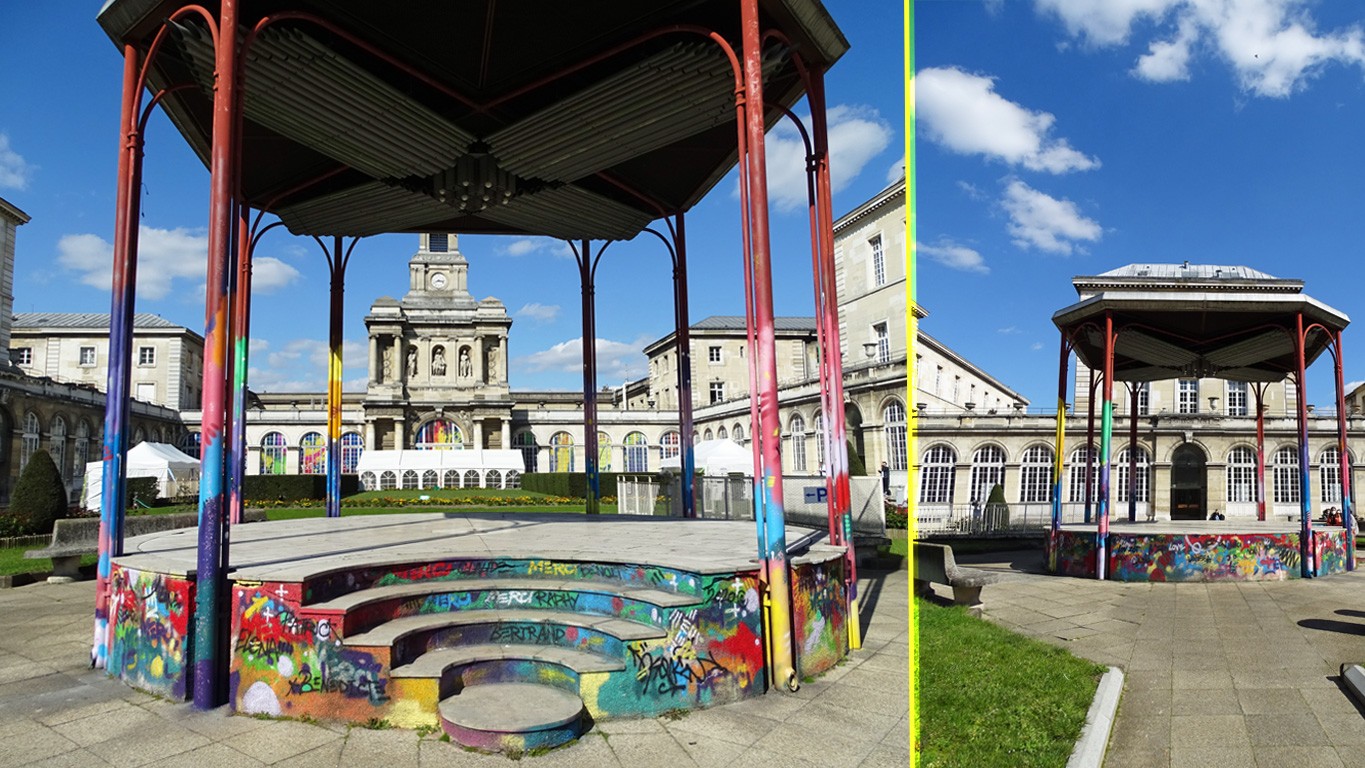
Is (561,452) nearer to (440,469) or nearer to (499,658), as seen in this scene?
(440,469)

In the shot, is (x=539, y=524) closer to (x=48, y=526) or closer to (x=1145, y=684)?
(x=1145, y=684)

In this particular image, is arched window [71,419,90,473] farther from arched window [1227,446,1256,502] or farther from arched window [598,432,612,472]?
arched window [1227,446,1256,502]

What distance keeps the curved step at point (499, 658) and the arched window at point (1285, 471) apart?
4997 centimetres

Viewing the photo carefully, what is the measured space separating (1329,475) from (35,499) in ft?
184

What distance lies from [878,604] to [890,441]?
110 feet

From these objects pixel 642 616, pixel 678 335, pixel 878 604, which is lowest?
pixel 878 604

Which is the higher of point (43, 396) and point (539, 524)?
point (43, 396)

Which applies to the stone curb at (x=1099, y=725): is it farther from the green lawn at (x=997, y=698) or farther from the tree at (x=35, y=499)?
the tree at (x=35, y=499)

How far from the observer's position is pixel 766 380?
7211mm

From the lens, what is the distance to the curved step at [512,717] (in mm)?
5500

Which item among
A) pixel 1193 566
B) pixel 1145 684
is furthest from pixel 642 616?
pixel 1193 566

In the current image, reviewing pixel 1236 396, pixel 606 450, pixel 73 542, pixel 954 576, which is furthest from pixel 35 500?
pixel 1236 396

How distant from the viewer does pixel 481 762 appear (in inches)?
212

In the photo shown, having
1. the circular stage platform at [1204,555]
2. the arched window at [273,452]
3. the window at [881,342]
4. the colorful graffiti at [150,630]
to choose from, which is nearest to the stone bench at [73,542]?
the colorful graffiti at [150,630]
